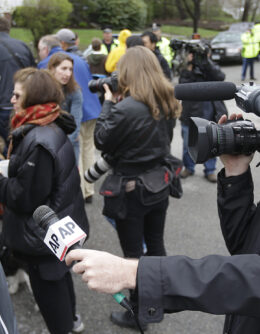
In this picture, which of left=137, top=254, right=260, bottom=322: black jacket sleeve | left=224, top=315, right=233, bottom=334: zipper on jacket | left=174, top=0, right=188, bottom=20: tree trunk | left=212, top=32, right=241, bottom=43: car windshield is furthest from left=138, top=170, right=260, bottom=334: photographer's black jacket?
left=174, top=0, right=188, bottom=20: tree trunk

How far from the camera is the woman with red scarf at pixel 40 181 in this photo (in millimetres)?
2033

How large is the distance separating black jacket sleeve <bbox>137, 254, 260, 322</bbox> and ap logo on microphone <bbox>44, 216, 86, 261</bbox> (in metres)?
0.21

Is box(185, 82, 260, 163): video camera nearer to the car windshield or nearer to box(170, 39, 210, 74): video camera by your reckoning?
box(170, 39, 210, 74): video camera

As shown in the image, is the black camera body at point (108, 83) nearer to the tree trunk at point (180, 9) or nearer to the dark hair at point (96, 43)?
the dark hair at point (96, 43)

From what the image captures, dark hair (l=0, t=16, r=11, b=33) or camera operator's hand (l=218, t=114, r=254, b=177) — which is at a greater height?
dark hair (l=0, t=16, r=11, b=33)

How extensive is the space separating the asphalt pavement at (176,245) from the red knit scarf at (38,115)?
1019 mm

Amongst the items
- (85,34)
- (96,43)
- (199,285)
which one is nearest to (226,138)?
(199,285)

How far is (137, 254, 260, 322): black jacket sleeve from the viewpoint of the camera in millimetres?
1037

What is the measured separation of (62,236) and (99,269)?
137 mm

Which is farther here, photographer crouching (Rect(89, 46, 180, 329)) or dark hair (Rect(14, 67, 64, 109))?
photographer crouching (Rect(89, 46, 180, 329))

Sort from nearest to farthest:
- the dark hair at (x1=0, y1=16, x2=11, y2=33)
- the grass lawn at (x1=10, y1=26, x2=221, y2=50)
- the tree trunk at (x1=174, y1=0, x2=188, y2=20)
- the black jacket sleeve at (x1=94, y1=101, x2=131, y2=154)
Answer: the black jacket sleeve at (x1=94, y1=101, x2=131, y2=154)
the dark hair at (x1=0, y1=16, x2=11, y2=33)
the grass lawn at (x1=10, y1=26, x2=221, y2=50)
the tree trunk at (x1=174, y1=0, x2=188, y2=20)

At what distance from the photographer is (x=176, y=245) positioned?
3.59 metres

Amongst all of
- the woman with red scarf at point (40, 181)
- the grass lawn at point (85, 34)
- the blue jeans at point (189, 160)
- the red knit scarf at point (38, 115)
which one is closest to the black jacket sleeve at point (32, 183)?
the woman with red scarf at point (40, 181)

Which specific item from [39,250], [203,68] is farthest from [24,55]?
[39,250]
